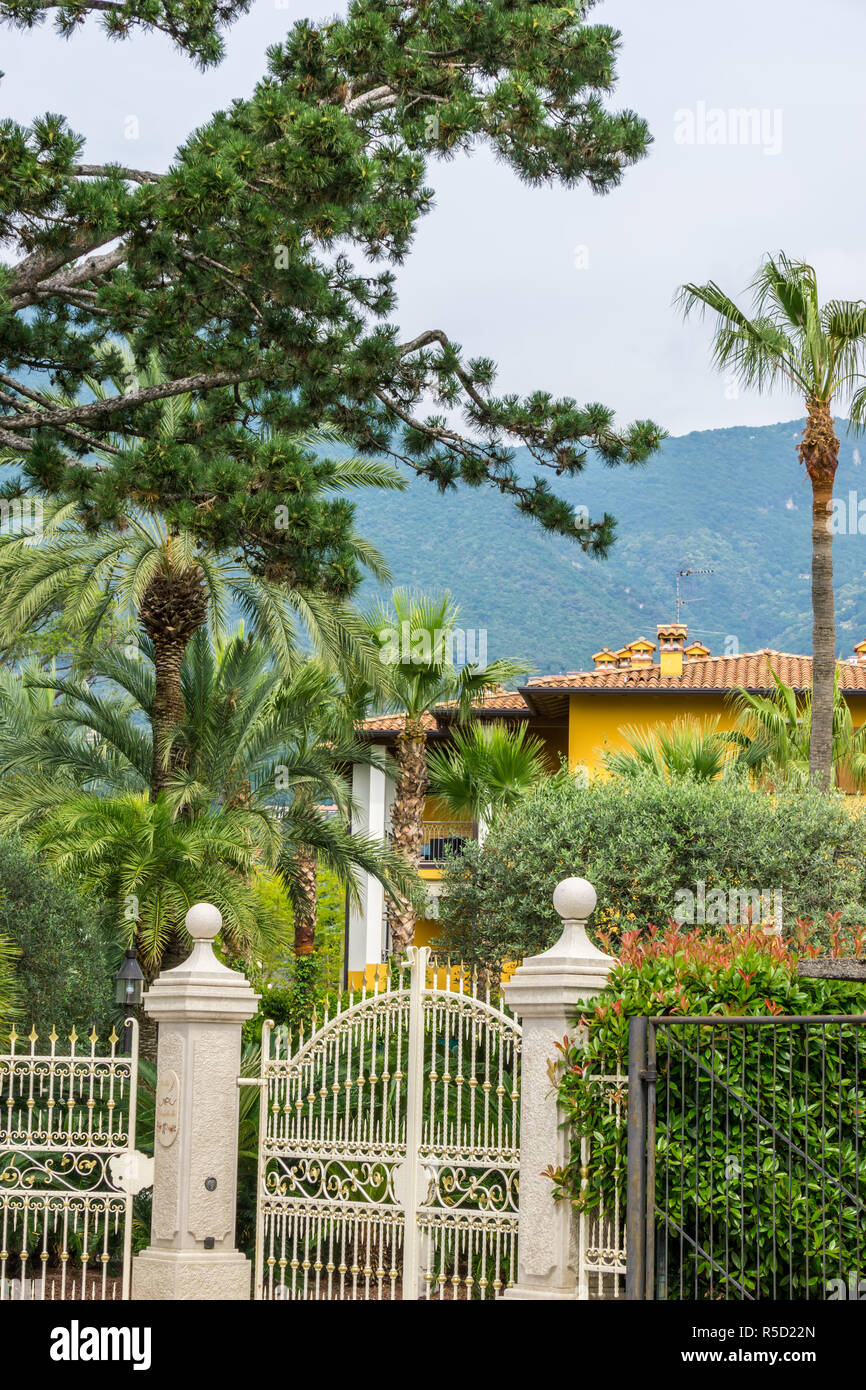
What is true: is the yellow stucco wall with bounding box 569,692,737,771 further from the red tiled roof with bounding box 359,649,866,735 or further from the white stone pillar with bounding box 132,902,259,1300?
the white stone pillar with bounding box 132,902,259,1300

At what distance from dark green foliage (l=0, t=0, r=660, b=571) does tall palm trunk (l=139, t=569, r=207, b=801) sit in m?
6.72

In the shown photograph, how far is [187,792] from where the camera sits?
18203 mm

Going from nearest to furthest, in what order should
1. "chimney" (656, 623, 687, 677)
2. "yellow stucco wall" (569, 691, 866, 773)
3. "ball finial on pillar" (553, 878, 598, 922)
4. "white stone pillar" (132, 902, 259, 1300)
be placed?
1. "ball finial on pillar" (553, 878, 598, 922)
2. "white stone pillar" (132, 902, 259, 1300)
3. "yellow stucco wall" (569, 691, 866, 773)
4. "chimney" (656, 623, 687, 677)

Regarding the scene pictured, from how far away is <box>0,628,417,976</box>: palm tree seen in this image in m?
16.8

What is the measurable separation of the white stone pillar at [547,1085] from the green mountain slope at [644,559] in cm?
7378

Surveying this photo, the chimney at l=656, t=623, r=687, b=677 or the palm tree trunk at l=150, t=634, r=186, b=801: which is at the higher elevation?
the chimney at l=656, t=623, r=687, b=677

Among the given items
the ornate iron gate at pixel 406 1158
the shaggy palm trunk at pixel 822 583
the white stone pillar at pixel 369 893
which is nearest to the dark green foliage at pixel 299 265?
the ornate iron gate at pixel 406 1158

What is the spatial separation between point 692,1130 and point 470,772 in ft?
51.3

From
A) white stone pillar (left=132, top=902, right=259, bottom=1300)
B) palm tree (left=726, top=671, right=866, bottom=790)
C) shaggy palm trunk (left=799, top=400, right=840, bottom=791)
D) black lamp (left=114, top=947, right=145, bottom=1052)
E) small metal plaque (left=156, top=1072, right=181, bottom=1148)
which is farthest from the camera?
palm tree (left=726, top=671, right=866, bottom=790)

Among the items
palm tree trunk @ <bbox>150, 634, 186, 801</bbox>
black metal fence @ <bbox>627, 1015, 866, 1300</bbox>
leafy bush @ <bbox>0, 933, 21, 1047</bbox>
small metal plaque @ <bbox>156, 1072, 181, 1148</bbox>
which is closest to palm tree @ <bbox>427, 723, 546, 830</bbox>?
palm tree trunk @ <bbox>150, 634, 186, 801</bbox>

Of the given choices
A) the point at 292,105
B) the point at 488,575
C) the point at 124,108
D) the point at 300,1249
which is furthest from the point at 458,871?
the point at 488,575

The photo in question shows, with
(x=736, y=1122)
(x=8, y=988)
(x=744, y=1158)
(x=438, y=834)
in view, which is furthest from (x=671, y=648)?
(x=744, y=1158)

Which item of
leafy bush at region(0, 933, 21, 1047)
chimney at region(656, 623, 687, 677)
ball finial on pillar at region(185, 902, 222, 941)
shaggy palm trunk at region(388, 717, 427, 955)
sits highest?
chimney at region(656, 623, 687, 677)

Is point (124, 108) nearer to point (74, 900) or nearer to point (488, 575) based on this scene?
point (74, 900)
